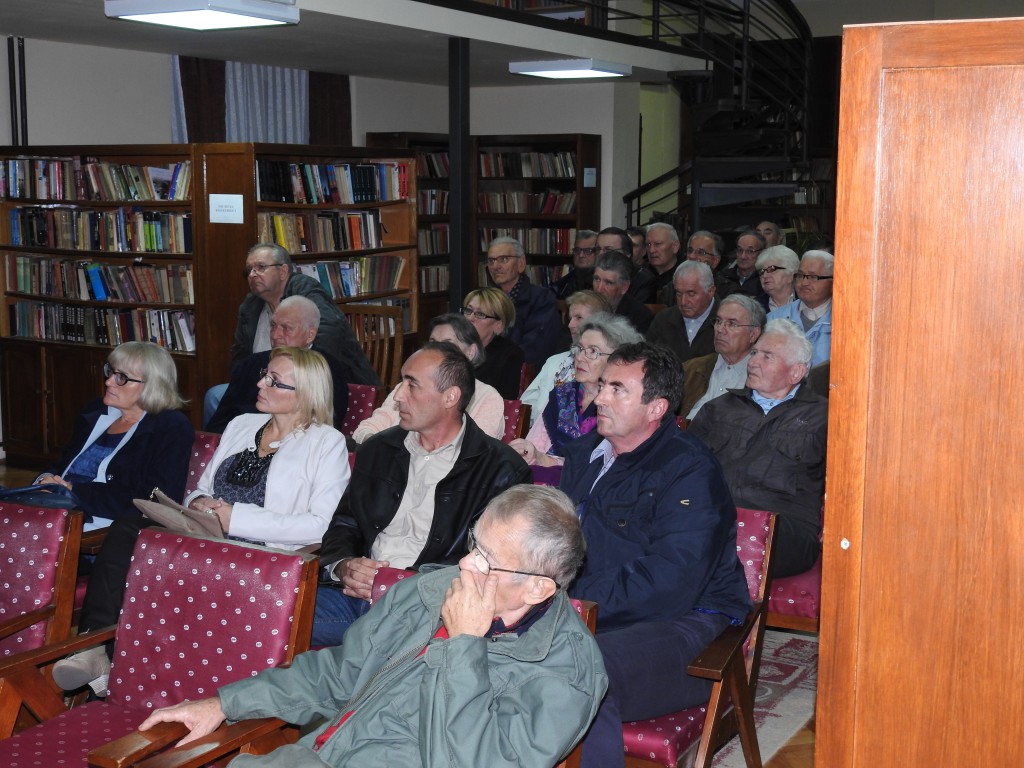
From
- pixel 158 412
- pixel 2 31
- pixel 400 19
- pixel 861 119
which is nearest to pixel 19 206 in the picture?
pixel 2 31

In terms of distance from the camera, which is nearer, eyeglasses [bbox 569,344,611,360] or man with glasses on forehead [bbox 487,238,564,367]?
eyeglasses [bbox 569,344,611,360]

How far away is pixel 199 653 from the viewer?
2605 mm

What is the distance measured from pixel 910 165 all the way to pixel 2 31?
7.14m

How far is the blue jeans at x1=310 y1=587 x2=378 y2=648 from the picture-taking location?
3.14 m

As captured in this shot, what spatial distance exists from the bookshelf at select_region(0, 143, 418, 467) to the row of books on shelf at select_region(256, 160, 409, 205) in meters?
0.01

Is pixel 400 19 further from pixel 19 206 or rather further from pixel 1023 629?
pixel 1023 629

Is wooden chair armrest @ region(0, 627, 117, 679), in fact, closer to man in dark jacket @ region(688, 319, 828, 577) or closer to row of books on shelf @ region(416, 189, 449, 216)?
man in dark jacket @ region(688, 319, 828, 577)

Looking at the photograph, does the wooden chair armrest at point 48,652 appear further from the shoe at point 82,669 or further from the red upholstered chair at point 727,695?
the red upholstered chair at point 727,695

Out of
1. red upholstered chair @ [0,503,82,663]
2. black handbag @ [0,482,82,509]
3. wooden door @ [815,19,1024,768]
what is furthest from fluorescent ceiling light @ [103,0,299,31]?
wooden door @ [815,19,1024,768]

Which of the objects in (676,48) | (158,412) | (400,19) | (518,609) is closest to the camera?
(518,609)

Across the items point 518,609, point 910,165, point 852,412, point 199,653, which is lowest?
point 199,653

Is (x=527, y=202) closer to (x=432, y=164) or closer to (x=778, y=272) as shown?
(x=432, y=164)

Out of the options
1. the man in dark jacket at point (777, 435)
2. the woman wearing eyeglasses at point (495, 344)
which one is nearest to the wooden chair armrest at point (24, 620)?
the man in dark jacket at point (777, 435)

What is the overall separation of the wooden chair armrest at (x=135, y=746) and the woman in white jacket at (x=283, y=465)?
3.93 ft
